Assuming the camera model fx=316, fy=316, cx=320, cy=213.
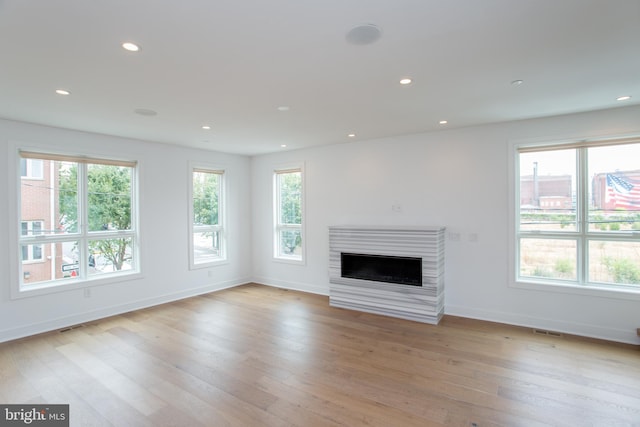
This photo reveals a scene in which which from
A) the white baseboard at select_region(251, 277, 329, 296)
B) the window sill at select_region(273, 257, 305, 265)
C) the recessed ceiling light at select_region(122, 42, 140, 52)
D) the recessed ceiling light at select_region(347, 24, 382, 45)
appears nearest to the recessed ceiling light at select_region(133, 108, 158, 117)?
the recessed ceiling light at select_region(122, 42, 140, 52)

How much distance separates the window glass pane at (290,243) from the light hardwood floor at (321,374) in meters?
1.94

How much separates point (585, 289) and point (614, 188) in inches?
48.9

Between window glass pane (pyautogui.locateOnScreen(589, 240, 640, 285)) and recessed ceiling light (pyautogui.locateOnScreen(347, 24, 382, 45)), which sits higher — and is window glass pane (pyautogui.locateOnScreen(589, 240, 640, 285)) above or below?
below

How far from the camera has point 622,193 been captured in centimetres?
370

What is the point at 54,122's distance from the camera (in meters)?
3.91

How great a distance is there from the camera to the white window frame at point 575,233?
3.63 meters

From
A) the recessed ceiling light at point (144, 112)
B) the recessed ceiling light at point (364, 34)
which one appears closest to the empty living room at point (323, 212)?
the recessed ceiling light at point (364, 34)

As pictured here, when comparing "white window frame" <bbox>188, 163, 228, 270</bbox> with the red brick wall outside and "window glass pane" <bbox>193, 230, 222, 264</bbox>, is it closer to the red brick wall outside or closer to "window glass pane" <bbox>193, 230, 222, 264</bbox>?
"window glass pane" <bbox>193, 230, 222, 264</bbox>

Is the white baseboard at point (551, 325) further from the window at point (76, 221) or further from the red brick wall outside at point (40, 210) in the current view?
the red brick wall outside at point (40, 210)

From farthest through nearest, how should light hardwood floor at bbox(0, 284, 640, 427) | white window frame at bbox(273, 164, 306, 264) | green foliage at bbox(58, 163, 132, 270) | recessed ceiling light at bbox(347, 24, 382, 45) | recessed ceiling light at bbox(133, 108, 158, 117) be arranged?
white window frame at bbox(273, 164, 306, 264) < green foliage at bbox(58, 163, 132, 270) < recessed ceiling light at bbox(133, 108, 158, 117) < light hardwood floor at bbox(0, 284, 640, 427) < recessed ceiling light at bbox(347, 24, 382, 45)

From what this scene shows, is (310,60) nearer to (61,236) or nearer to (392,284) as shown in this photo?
(392,284)

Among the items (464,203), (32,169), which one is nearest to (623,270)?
(464,203)

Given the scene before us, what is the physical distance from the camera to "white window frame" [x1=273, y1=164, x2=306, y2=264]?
5.91 meters

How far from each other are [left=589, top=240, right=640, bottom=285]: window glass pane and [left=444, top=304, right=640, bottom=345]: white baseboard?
1.87 feet
